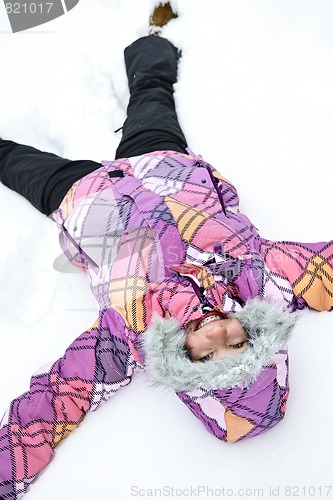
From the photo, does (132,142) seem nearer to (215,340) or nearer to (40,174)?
(40,174)

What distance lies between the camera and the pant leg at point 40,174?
1353 mm

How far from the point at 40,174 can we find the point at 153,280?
0.49 m

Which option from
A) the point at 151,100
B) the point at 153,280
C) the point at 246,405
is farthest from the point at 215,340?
the point at 151,100

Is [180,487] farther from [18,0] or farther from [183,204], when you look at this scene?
[18,0]

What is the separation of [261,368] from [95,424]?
1.24ft

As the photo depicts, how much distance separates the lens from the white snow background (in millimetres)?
969

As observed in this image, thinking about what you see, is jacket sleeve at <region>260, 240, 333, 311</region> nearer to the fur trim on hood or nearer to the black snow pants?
the fur trim on hood

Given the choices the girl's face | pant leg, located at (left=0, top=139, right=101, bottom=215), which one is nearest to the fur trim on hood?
the girl's face

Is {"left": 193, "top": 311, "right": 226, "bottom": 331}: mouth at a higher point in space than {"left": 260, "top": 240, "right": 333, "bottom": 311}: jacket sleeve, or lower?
higher

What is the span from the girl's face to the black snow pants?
62 centimetres

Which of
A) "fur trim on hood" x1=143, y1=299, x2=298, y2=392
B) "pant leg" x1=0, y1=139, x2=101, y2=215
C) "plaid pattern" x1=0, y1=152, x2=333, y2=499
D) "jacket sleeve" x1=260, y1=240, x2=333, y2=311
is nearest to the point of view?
"fur trim on hood" x1=143, y1=299, x2=298, y2=392

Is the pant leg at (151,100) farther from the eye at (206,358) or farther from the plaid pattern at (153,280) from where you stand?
the eye at (206,358)

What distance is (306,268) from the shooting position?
44.1 inches

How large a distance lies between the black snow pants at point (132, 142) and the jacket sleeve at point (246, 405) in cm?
65
